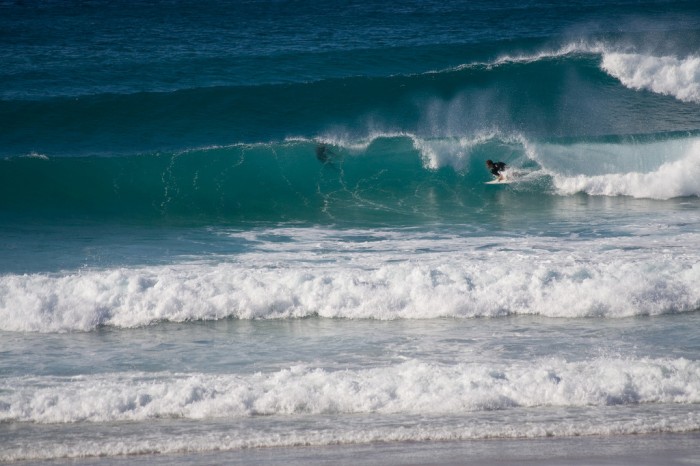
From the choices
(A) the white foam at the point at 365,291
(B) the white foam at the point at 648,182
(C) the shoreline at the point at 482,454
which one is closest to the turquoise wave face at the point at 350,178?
(B) the white foam at the point at 648,182

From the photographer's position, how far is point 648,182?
1449 centimetres

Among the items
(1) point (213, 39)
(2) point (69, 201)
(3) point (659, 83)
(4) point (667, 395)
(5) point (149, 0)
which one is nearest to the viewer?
(4) point (667, 395)

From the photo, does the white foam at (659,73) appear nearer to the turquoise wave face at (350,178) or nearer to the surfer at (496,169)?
the turquoise wave face at (350,178)

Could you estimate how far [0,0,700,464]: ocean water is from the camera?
7.02 meters

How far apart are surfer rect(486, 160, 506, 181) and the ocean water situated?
29cm

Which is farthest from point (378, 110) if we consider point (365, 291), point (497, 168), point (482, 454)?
point (482, 454)

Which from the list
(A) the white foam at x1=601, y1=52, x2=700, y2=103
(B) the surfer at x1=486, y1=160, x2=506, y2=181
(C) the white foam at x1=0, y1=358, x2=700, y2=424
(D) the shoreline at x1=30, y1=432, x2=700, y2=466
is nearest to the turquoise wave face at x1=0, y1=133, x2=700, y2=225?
(B) the surfer at x1=486, y1=160, x2=506, y2=181

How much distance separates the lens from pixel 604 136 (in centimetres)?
1672

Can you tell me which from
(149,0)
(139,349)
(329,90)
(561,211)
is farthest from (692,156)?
(149,0)

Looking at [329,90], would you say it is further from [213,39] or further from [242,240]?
[242,240]

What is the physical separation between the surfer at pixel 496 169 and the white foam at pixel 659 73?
554cm

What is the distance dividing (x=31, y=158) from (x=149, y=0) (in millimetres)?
12269

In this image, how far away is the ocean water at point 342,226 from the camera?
23.0 ft

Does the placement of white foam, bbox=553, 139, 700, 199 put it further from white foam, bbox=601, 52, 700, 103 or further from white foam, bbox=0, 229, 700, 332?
white foam, bbox=601, 52, 700, 103
